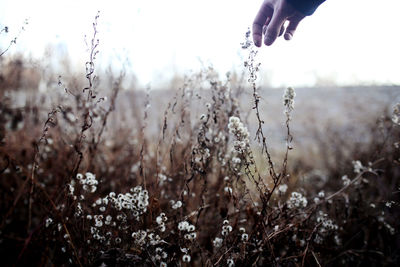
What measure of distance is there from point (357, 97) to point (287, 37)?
639 centimetres

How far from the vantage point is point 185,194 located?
8.55 feet

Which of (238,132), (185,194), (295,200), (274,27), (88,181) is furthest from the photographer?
(185,194)

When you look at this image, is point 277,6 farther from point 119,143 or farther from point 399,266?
point 119,143

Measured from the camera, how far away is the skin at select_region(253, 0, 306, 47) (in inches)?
71.7

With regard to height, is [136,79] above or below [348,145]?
above

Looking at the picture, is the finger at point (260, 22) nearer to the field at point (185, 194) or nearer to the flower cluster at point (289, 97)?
the field at point (185, 194)

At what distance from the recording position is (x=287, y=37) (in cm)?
206

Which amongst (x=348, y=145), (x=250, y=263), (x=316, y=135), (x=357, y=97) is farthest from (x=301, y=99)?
(x=250, y=263)

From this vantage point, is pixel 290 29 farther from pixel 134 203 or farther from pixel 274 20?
pixel 134 203

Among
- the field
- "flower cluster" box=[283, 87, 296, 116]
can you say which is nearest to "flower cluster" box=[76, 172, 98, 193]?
the field

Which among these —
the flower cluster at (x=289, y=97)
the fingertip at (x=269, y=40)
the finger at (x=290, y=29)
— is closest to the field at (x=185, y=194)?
the flower cluster at (x=289, y=97)

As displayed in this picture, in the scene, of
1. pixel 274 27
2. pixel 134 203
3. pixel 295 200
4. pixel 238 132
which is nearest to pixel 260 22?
pixel 274 27

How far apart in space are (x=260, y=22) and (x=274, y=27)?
178 millimetres

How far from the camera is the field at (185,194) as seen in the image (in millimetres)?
1697
